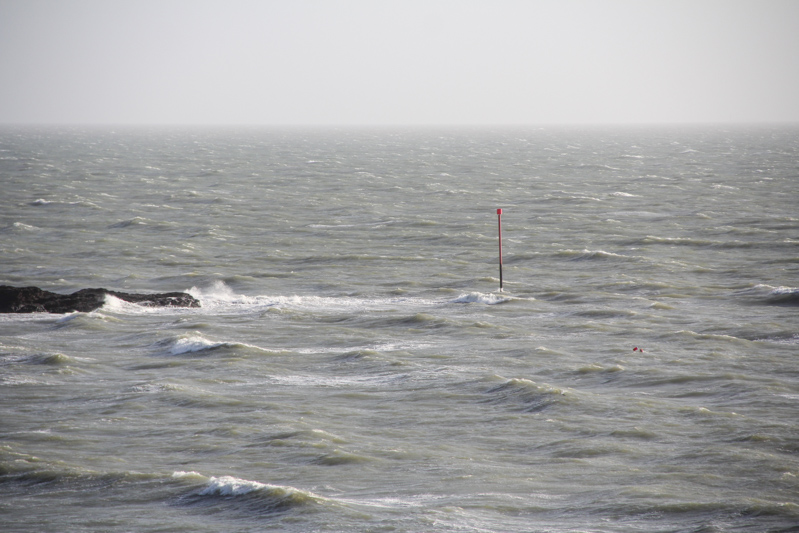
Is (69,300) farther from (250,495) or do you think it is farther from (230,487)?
(250,495)

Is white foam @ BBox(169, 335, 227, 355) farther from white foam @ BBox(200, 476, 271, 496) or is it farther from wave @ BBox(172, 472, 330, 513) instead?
white foam @ BBox(200, 476, 271, 496)

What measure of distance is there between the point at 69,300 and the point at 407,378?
14963mm

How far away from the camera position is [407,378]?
2550 cm

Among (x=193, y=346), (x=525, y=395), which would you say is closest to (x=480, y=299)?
(x=193, y=346)

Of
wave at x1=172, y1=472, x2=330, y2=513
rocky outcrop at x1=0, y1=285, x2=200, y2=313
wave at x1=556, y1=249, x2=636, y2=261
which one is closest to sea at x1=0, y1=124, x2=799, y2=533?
wave at x1=172, y1=472, x2=330, y2=513

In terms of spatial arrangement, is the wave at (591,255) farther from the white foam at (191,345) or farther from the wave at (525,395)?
the white foam at (191,345)

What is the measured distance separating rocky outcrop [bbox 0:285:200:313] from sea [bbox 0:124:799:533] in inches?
24.0

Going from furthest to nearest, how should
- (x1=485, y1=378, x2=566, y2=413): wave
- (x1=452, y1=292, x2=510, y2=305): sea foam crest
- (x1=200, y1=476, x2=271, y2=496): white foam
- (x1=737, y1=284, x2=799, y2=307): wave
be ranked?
(x1=452, y1=292, x2=510, y2=305): sea foam crest < (x1=737, y1=284, x2=799, y2=307): wave < (x1=485, y1=378, x2=566, y2=413): wave < (x1=200, y1=476, x2=271, y2=496): white foam

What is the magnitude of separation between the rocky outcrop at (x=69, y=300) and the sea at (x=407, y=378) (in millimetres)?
608

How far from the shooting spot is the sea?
17344 millimetres

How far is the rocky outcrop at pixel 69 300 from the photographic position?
33562 millimetres

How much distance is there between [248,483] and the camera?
18.0 meters

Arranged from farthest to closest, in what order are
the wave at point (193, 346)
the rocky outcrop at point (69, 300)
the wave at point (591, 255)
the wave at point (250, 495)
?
1. the wave at point (591, 255)
2. the rocky outcrop at point (69, 300)
3. the wave at point (193, 346)
4. the wave at point (250, 495)

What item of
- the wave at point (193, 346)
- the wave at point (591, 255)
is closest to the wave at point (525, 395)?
the wave at point (193, 346)
